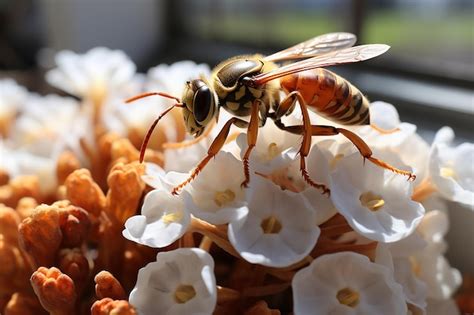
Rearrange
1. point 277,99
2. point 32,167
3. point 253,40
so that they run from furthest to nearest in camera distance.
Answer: point 253,40, point 32,167, point 277,99

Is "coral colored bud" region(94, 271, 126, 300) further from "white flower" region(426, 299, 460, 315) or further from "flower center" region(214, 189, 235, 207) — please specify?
"white flower" region(426, 299, 460, 315)

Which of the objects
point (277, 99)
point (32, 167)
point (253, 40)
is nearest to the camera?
point (277, 99)

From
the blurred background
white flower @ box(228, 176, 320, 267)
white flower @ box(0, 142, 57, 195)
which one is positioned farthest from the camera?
the blurred background

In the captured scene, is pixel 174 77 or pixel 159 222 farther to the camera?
pixel 174 77

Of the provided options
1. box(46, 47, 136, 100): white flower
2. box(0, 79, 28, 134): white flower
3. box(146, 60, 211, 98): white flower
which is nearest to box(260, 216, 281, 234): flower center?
box(146, 60, 211, 98): white flower

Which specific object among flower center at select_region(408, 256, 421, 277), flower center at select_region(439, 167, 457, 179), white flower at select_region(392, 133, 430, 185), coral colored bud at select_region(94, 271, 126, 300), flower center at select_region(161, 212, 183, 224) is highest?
flower center at select_region(161, 212, 183, 224)

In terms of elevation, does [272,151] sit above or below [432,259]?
above

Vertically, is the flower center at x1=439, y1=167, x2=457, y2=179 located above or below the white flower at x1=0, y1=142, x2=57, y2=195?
above

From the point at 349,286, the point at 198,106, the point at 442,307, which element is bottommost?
the point at 442,307

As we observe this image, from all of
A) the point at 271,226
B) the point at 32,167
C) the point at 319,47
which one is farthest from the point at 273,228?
the point at 32,167

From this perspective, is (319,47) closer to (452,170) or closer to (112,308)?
(452,170)
